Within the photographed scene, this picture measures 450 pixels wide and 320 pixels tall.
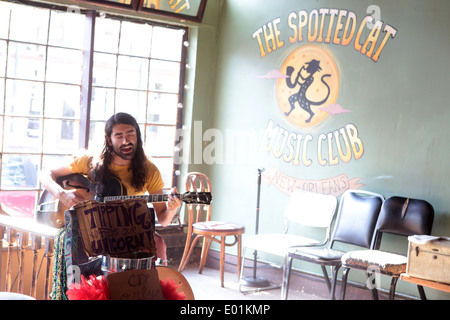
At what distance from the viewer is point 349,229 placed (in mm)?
5004

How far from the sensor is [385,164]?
5051mm

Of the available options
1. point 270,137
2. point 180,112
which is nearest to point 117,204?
point 270,137

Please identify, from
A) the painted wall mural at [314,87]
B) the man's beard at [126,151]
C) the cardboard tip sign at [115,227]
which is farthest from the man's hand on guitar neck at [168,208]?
the painted wall mural at [314,87]

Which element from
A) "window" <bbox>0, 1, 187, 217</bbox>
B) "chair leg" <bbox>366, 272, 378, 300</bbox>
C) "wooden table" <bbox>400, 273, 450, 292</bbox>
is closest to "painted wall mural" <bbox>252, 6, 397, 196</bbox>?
"chair leg" <bbox>366, 272, 378, 300</bbox>

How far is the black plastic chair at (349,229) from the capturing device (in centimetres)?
475

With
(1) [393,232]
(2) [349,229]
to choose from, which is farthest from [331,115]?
(1) [393,232]

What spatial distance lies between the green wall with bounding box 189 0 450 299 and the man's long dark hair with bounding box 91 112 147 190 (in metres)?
1.99

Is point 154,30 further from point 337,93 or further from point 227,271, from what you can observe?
point 227,271

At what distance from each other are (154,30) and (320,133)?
1.93 metres

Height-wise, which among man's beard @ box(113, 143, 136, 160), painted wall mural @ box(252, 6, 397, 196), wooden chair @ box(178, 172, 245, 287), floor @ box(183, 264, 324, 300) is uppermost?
painted wall mural @ box(252, 6, 397, 196)

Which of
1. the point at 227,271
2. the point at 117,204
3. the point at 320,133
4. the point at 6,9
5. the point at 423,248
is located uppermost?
the point at 6,9

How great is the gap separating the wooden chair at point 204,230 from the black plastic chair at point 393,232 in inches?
50.6

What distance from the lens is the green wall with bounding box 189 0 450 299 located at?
4.79 meters

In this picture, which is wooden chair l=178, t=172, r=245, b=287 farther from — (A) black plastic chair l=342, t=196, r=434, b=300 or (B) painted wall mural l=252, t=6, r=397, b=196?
(A) black plastic chair l=342, t=196, r=434, b=300
